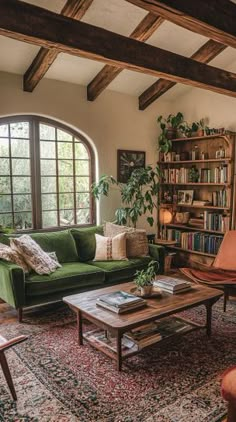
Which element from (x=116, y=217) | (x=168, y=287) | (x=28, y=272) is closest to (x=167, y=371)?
(x=168, y=287)

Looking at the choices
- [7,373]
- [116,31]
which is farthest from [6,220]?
[116,31]

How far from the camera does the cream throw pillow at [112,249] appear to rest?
4090 mm

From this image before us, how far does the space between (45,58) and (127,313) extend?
2753mm

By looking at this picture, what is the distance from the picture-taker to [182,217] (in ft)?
17.6

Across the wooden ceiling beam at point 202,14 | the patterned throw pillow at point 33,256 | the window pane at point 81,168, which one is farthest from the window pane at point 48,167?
the wooden ceiling beam at point 202,14

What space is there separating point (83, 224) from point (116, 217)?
0.49m

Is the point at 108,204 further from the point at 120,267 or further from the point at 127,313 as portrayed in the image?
the point at 127,313

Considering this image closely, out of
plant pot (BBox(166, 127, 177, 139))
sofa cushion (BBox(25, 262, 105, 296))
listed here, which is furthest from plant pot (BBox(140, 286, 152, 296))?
plant pot (BBox(166, 127, 177, 139))

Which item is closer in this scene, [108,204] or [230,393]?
[230,393]

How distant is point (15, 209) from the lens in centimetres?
426

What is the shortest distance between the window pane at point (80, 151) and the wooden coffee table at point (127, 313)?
2.33m

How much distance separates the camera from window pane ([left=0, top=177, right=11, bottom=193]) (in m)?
4.13

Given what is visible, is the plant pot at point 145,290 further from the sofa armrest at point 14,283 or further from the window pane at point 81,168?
the window pane at point 81,168

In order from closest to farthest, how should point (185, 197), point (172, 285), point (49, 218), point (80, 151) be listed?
1. point (172, 285)
2. point (49, 218)
3. point (80, 151)
4. point (185, 197)
